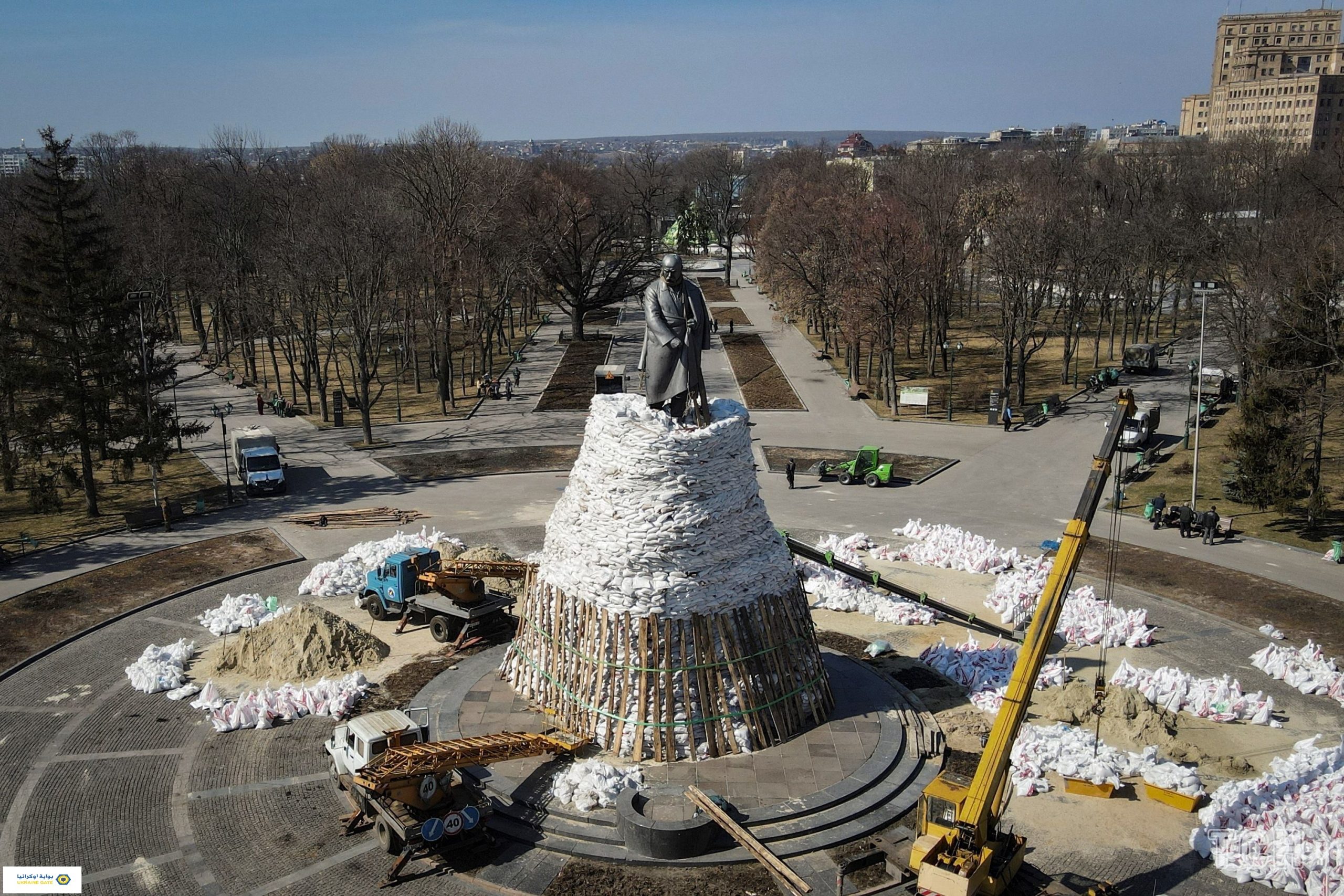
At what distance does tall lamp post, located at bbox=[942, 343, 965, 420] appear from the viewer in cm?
5394

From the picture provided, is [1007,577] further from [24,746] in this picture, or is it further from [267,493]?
[267,493]

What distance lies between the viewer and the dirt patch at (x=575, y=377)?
5779 centimetres

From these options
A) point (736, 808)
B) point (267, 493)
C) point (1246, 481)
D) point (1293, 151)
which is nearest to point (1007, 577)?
point (1246, 481)

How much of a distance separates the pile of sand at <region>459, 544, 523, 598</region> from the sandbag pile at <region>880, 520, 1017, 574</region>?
1193 cm

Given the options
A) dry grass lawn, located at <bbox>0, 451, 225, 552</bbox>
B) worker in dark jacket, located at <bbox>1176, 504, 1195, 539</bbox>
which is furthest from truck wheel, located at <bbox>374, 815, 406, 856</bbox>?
worker in dark jacket, located at <bbox>1176, 504, 1195, 539</bbox>

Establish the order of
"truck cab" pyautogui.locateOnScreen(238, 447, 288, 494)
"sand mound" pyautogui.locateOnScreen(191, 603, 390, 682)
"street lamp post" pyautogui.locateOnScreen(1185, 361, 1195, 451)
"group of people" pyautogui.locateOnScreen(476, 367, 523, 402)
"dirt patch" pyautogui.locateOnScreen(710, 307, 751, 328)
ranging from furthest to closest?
"dirt patch" pyautogui.locateOnScreen(710, 307, 751, 328), "group of people" pyautogui.locateOnScreen(476, 367, 523, 402), "street lamp post" pyautogui.locateOnScreen(1185, 361, 1195, 451), "truck cab" pyautogui.locateOnScreen(238, 447, 288, 494), "sand mound" pyautogui.locateOnScreen(191, 603, 390, 682)

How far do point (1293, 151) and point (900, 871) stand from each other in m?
108

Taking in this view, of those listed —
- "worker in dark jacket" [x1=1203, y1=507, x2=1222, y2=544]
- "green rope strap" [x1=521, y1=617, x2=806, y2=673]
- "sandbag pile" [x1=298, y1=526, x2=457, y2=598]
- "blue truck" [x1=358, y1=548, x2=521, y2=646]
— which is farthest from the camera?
"worker in dark jacket" [x1=1203, y1=507, x2=1222, y2=544]

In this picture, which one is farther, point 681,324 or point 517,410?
point 517,410

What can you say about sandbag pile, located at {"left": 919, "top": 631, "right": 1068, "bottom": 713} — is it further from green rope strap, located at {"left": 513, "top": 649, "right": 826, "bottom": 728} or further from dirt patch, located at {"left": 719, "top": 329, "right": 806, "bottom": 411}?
dirt patch, located at {"left": 719, "top": 329, "right": 806, "bottom": 411}

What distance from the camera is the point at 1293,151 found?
10269 centimetres

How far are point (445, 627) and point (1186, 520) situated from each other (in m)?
25.2

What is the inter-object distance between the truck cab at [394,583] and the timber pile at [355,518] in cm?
855

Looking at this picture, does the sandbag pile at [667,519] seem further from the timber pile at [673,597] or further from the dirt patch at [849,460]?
the dirt patch at [849,460]
